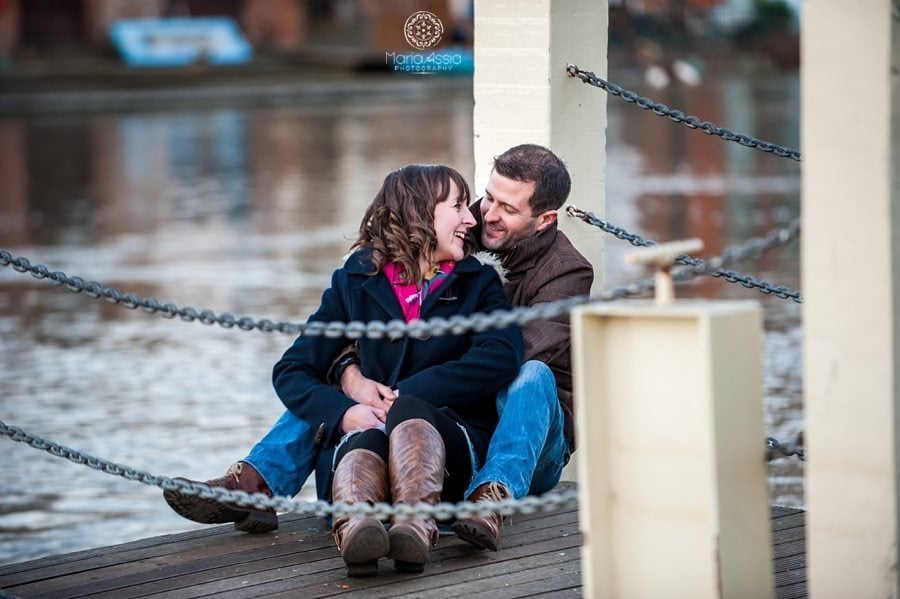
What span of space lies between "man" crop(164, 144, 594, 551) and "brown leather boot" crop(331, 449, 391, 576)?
280 millimetres

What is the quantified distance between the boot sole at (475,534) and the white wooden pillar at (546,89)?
1.46m

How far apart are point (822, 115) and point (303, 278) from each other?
952 cm

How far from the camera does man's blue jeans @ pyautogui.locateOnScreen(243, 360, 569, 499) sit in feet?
14.3

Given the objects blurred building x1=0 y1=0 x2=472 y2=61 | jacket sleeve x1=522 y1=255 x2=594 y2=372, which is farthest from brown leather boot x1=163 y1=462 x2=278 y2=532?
blurred building x1=0 y1=0 x2=472 y2=61

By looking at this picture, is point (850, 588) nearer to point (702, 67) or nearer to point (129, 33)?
point (129, 33)

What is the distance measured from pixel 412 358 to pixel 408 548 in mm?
678

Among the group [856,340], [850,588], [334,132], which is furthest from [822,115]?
[334,132]

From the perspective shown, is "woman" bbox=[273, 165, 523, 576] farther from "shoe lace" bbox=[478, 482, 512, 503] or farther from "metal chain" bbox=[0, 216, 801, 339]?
"metal chain" bbox=[0, 216, 801, 339]

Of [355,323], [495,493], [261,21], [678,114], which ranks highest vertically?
[261,21]

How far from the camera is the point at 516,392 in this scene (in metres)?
4.41
